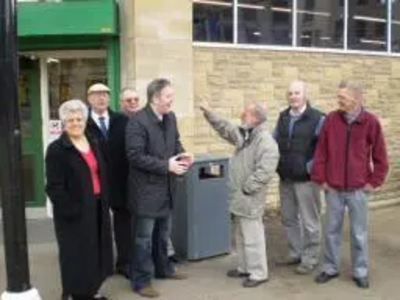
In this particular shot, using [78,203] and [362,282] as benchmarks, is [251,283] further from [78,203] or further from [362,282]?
[78,203]

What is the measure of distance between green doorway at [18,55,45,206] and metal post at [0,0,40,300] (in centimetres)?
424

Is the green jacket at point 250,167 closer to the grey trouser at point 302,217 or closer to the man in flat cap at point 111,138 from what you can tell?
the grey trouser at point 302,217

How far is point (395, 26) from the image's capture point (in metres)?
11.8

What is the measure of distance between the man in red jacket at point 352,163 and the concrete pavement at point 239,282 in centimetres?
28

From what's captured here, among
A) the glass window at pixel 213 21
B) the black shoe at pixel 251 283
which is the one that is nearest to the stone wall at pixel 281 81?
the glass window at pixel 213 21

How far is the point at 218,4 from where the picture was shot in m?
9.49

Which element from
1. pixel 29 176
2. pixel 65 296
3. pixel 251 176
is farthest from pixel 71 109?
pixel 29 176

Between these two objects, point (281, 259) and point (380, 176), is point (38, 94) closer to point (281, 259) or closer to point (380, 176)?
point (281, 259)

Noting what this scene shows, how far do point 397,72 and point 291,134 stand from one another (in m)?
5.54

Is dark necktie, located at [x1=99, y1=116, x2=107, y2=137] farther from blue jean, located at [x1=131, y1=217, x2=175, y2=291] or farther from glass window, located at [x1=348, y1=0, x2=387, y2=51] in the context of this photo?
glass window, located at [x1=348, y1=0, x2=387, y2=51]

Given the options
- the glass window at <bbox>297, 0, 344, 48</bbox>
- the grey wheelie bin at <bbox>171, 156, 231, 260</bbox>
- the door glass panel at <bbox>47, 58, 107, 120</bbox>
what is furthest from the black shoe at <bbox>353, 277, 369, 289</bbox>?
the glass window at <bbox>297, 0, 344, 48</bbox>

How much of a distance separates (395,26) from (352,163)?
622cm

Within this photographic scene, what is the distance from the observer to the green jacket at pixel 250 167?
6203 millimetres

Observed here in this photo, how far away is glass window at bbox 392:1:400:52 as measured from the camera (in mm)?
11744
